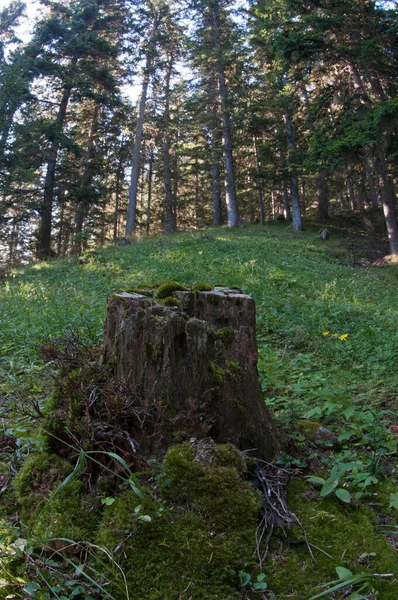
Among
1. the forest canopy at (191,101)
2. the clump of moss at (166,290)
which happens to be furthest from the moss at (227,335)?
the forest canopy at (191,101)

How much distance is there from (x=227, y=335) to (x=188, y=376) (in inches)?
Result: 17.0

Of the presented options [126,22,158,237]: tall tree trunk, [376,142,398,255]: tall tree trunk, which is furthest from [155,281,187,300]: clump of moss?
[126,22,158,237]: tall tree trunk

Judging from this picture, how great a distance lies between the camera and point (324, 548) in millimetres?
2059

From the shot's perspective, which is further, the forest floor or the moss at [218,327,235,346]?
the moss at [218,327,235,346]

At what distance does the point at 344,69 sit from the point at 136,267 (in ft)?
48.1

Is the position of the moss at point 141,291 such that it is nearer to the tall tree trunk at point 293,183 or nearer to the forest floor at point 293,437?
the forest floor at point 293,437

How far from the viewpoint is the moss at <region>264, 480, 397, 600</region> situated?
1.86 meters

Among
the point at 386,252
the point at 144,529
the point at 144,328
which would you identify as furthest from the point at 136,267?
the point at 386,252

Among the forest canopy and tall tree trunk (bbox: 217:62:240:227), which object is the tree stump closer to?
the forest canopy

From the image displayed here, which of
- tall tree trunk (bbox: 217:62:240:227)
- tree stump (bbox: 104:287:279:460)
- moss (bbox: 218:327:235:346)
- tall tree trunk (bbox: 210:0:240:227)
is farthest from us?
tall tree trunk (bbox: 217:62:240:227)

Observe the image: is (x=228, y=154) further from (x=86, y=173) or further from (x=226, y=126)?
(x=86, y=173)

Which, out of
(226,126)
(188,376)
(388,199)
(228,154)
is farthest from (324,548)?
(226,126)

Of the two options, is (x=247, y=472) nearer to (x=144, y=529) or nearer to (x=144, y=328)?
(x=144, y=529)

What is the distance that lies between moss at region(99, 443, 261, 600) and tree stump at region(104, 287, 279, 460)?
0.85 feet
